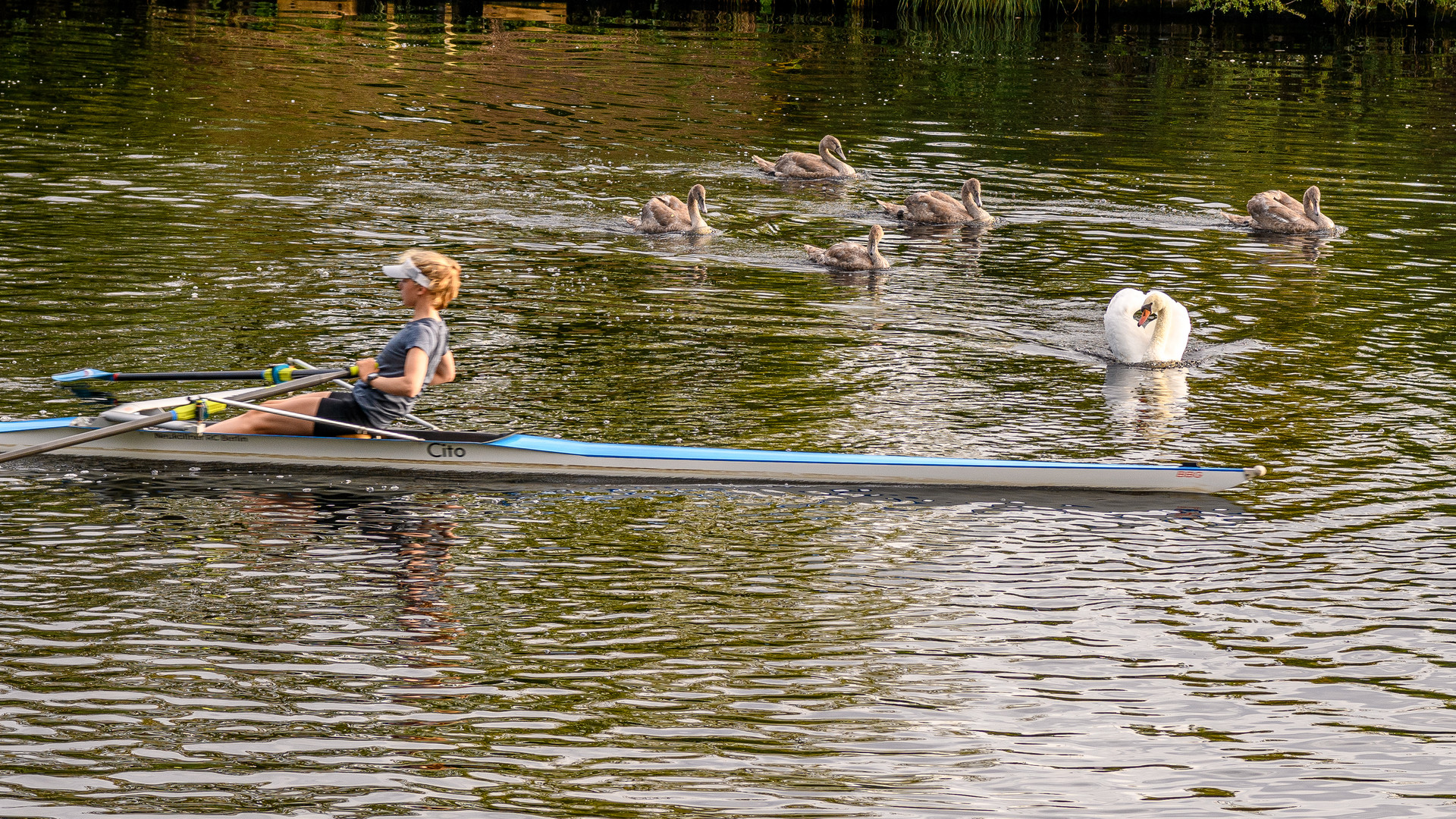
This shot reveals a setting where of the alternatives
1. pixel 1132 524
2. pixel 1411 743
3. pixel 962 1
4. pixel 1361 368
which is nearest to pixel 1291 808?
pixel 1411 743

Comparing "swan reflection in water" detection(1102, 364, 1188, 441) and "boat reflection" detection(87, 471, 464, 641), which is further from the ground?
"swan reflection in water" detection(1102, 364, 1188, 441)

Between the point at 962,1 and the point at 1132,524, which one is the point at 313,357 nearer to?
the point at 1132,524

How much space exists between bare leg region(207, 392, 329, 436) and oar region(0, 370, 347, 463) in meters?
0.12

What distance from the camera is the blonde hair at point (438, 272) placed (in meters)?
11.3

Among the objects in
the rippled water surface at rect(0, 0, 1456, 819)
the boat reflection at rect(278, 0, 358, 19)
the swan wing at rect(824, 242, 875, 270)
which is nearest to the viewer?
the rippled water surface at rect(0, 0, 1456, 819)

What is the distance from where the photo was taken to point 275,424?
Result: 11.8 meters

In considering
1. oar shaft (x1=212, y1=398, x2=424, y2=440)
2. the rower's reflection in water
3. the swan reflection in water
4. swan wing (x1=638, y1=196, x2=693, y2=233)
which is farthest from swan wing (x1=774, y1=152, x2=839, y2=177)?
the rower's reflection in water

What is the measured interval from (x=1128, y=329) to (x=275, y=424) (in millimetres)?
7821

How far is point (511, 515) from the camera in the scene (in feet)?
36.3

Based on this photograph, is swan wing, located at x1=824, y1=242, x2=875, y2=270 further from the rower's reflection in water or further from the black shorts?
the rower's reflection in water

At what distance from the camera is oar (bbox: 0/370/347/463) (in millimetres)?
10727

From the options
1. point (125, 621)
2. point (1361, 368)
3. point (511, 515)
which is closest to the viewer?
point (125, 621)

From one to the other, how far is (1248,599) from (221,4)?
44.2 metres

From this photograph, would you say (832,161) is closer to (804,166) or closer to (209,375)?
(804,166)
